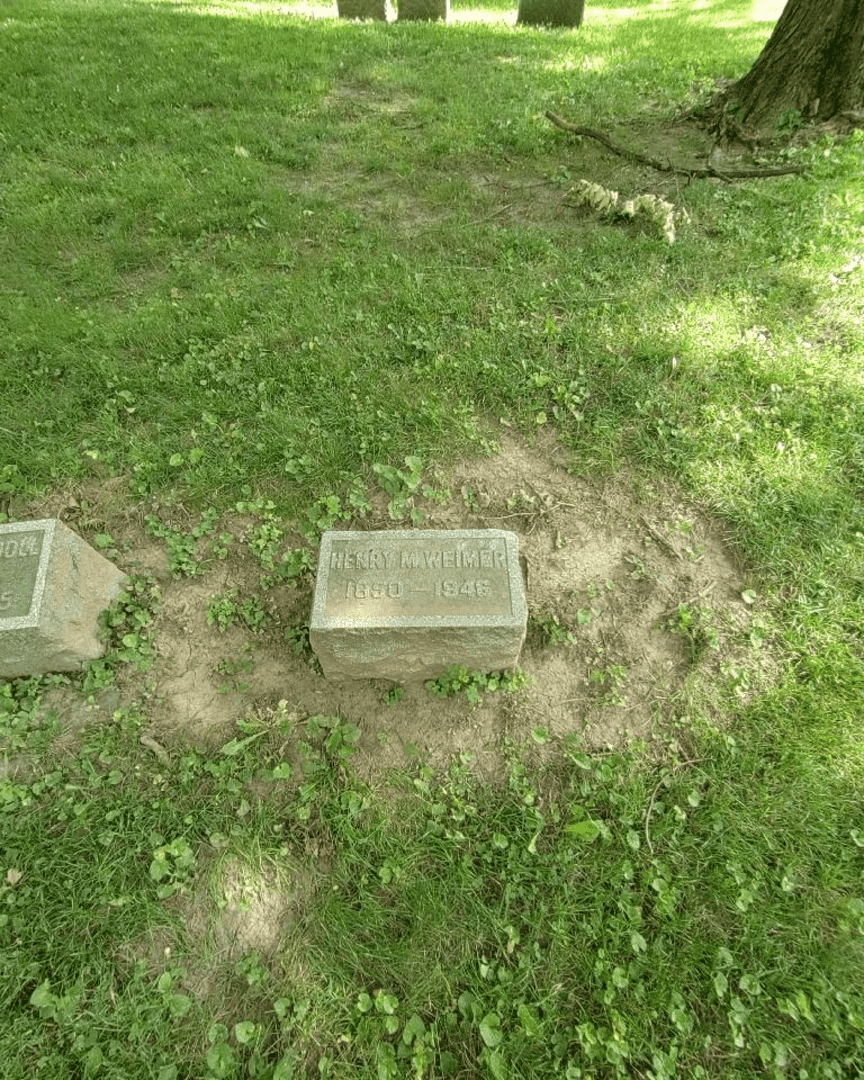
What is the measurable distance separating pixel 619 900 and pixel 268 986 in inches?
50.9

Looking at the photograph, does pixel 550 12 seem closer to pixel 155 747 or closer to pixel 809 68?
pixel 809 68

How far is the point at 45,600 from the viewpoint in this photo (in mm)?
2561

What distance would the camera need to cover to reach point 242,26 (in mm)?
7492

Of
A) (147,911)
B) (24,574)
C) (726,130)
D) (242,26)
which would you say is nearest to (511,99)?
(726,130)

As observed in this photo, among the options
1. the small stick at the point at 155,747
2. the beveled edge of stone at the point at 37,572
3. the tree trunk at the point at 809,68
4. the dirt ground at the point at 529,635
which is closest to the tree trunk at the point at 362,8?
the tree trunk at the point at 809,68

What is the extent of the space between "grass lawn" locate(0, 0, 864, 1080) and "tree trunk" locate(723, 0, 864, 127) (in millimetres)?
365

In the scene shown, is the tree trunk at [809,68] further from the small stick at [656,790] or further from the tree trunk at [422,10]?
the small stick at [656,790]

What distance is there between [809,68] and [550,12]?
4586 millimetres

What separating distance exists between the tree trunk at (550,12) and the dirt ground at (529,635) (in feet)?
26.7

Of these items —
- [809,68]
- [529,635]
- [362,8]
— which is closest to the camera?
[529,635]

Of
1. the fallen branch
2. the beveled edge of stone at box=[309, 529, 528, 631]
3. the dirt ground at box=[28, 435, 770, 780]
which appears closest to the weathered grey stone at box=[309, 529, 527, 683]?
the beveled edge of stone at box=[309, 529, 528, 631]

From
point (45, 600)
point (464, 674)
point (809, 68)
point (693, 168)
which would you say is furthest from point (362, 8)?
point (464, 674)

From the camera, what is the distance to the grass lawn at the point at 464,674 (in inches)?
82.9

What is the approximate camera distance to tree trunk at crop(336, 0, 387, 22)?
8305 millimetres
